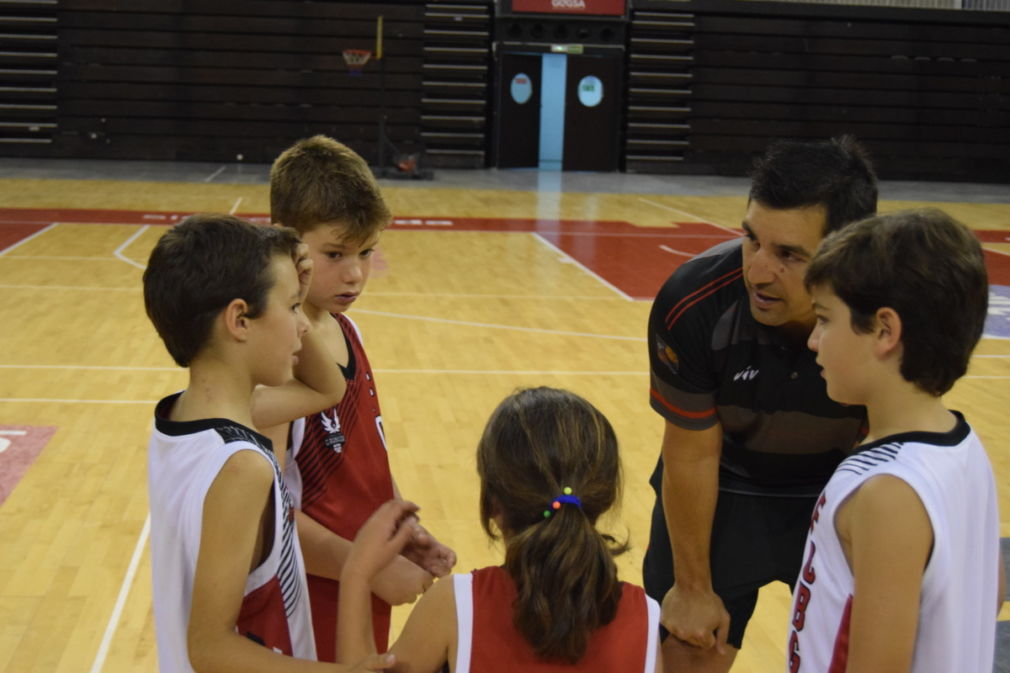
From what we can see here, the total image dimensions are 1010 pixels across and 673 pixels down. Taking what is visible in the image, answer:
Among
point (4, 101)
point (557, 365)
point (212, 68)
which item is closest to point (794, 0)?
point (212, 68)

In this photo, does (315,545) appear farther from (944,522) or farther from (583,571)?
(944,522)

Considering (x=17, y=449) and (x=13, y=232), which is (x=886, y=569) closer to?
(x=17, y=449)

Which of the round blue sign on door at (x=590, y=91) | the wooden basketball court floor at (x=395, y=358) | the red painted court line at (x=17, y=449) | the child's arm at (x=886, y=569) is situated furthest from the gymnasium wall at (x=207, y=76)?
the child's arm at (x=886, y=569)

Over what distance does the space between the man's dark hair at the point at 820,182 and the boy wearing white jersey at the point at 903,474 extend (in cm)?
38

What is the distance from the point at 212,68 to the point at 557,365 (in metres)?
13.3

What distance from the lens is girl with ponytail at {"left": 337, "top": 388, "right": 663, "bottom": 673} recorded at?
4.69 feet

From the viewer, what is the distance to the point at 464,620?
148 cm

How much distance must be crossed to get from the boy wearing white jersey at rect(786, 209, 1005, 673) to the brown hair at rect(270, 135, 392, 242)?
90cm

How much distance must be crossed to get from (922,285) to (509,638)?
2.38 feet

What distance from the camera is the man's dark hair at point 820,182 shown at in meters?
1.92

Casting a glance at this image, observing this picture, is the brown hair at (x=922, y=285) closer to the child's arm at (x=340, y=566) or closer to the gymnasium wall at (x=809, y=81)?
the child's arm at (x=340, y=566)

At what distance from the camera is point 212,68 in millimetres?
17938

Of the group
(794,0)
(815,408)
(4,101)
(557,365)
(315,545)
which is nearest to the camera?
(315,545)

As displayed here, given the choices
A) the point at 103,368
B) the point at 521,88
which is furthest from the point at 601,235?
the point at 521,88
